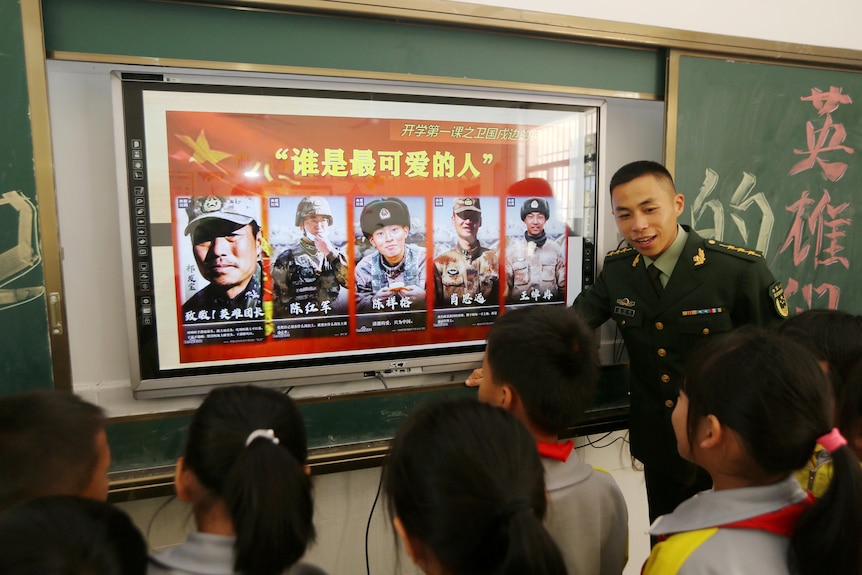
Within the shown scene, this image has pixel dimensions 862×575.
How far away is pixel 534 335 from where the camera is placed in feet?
3.71

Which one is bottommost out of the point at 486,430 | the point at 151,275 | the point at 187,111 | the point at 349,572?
the point at 349,572

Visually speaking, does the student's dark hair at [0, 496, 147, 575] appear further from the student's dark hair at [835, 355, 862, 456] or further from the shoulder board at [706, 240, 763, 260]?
the shoulder board at [706, 240, 763, 260]

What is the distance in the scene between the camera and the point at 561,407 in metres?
1.09

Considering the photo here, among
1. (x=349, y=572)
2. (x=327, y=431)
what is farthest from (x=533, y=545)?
(x=349, y=572)

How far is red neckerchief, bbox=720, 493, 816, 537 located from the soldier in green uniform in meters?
0.92

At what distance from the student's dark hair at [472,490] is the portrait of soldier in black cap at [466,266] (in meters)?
1.14

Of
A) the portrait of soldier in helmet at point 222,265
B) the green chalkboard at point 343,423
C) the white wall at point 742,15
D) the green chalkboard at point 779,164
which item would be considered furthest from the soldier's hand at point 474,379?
the white wall at point 742,15

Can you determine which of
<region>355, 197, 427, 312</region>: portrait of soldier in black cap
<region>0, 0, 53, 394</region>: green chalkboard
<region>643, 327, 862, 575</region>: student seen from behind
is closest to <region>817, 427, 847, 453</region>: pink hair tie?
<region>643, 327, 862, 575</region>: student seen from behind

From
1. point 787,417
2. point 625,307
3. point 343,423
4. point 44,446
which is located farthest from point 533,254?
point 44,446

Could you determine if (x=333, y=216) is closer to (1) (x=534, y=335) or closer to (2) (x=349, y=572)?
(1) (x=534, y=335)

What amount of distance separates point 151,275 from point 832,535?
1.68 m

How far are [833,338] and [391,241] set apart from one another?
127cm

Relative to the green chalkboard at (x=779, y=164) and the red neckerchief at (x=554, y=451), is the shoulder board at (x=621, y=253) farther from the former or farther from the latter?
the red neckerchief at (x=554, y=451)

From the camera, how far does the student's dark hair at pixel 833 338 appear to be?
50.6 inches
